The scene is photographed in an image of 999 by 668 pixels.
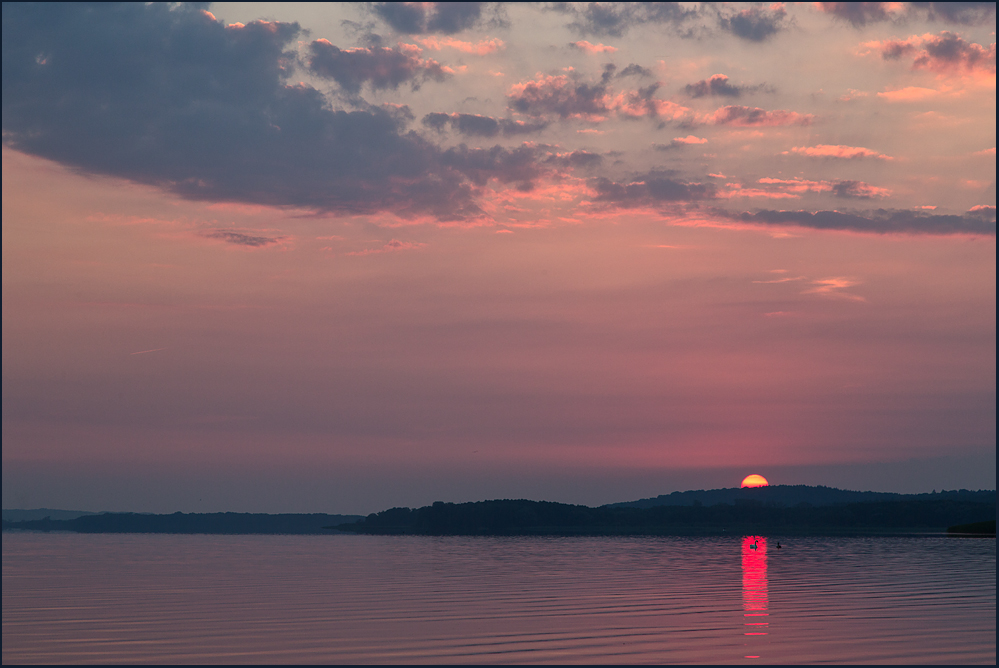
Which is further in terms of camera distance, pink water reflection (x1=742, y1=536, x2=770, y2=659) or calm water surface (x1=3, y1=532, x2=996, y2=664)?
pink water reflection (x1=742, y1=536, x2=770, y2=659)

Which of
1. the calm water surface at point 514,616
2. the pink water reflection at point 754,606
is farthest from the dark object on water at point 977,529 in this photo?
the pink water reflection at point 754,606

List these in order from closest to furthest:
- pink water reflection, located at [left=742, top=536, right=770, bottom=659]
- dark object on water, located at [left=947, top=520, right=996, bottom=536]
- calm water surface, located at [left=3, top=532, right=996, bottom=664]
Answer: calm water surface, located at [left=3, top=532, right=996, bottom=664]
pink water reflection, located at [left=742, top=536, right=770, bottom=659]
dark object on water, located at [left=947, top=520, right=996, bottom=536]

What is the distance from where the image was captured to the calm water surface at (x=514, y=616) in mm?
31031

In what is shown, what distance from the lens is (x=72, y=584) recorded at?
6366cm

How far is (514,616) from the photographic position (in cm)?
4091

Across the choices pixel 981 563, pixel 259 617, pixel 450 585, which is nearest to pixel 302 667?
pixel 259 617

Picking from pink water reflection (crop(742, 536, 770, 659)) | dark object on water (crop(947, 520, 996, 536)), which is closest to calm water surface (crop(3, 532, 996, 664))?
pink water reflection (crop(742, 536, 770, 659))

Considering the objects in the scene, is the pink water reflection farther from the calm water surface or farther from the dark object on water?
the dark object on water

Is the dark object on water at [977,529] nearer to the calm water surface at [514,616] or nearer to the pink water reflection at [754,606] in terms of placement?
the calm water surface at [514,616]

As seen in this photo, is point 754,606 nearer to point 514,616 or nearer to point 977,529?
point 514,616

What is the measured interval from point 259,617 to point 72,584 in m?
28.9

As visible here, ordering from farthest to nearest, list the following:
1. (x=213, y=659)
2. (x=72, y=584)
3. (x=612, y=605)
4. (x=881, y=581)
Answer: (x=72, y=584), (x=881, y=581), (x=612, y=605), (x=213, y=659)

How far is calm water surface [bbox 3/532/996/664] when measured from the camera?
31.0 m

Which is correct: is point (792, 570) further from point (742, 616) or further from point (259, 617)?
point (259, 617)
